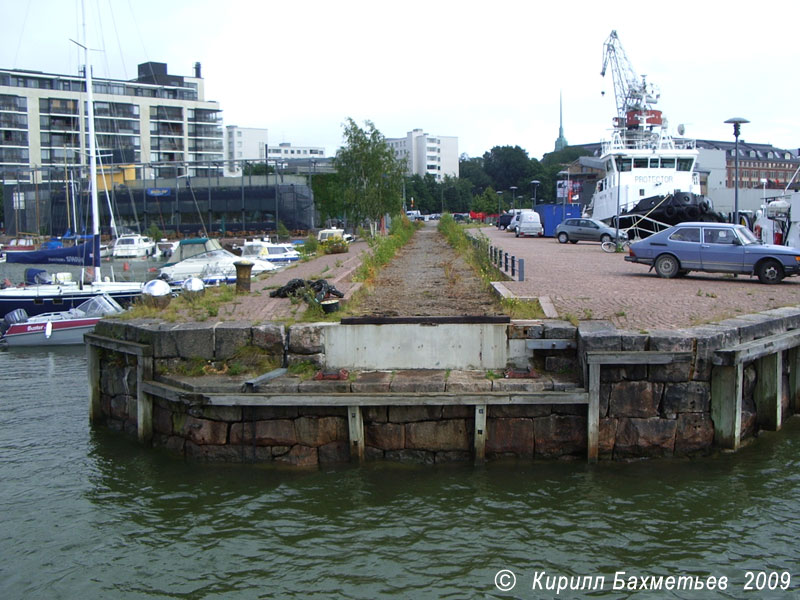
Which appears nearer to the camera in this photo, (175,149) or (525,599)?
(525,599)

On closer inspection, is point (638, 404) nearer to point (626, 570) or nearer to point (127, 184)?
point (626, 570)

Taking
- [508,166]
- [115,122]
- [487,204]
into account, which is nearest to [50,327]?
[115,122]

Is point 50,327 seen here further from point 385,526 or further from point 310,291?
point 385,526

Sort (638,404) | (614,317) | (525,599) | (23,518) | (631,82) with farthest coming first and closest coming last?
(631,82) < (614,317) < (638,404) < (23,518) < (525,599)

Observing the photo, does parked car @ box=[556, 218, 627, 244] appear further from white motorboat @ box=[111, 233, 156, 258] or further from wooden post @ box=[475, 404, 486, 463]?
white motorboat @ box=[111, 233, 156, 258]

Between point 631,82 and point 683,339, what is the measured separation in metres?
54.0

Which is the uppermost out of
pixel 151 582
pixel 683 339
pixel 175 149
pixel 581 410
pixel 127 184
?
pixel 175 149

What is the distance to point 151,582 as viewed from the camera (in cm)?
737

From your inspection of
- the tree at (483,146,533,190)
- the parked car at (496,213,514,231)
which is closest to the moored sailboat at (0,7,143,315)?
the parked car at (496,213,514,231)

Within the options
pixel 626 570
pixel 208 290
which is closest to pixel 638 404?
pixel 626 570

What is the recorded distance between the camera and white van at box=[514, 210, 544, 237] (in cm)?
4441

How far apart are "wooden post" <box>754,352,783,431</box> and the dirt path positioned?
4137mm

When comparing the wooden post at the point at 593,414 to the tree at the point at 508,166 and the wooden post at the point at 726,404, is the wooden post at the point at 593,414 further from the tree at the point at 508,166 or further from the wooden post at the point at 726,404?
the tree at the point at 508,166

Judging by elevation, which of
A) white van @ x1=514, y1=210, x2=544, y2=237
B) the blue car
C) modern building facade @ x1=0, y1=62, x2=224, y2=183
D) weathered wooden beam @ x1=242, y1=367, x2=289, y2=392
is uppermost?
modern building facade @ x1=0, y1=62, x2=224, y2=183
